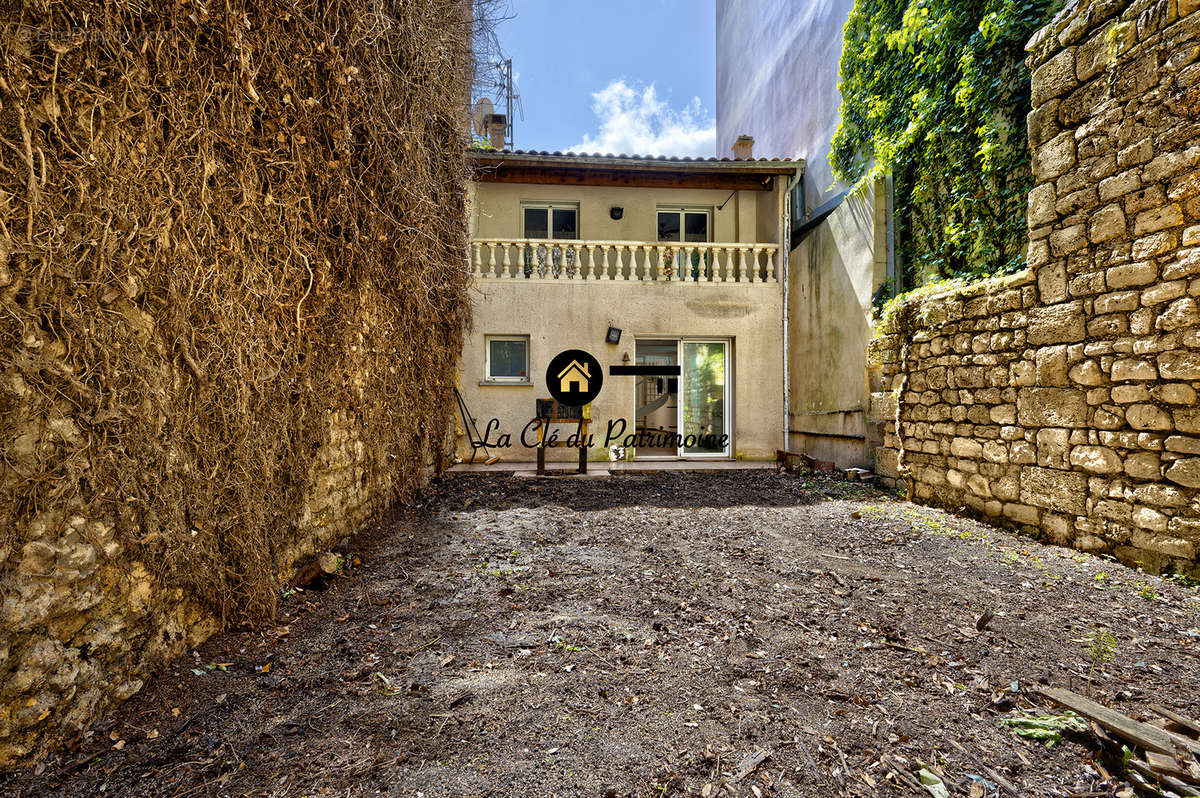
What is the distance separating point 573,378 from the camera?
7.79 meters

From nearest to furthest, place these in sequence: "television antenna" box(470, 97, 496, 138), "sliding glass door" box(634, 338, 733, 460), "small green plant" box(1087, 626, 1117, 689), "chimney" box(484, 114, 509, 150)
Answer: "small green plant" box(1087, 626, 1117, 689) < "television antenna" box(470, 97, 496, 138) < "sliding glass door" box(634, 338, 733, 460) < "chimney" box(484, 114, 509, 150)

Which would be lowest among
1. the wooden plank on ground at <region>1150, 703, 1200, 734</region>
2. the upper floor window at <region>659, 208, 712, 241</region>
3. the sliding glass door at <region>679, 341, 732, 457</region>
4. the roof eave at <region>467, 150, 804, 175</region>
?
the wooden plank on ground at <region>1150, 703, 1200, 734</region>

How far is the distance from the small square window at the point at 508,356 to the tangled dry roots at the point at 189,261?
4.18 metres

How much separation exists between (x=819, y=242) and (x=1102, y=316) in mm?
4905

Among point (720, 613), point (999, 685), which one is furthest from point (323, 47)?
point (999, 685)

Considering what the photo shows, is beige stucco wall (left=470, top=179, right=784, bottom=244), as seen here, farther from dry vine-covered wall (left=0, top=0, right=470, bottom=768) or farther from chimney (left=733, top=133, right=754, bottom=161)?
dry vine-covered wall (left=0, top=0, right=470, bottom=768)

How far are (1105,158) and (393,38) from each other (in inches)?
194

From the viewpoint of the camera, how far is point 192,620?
2.05 m

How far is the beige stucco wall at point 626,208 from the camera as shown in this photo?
8.85 m

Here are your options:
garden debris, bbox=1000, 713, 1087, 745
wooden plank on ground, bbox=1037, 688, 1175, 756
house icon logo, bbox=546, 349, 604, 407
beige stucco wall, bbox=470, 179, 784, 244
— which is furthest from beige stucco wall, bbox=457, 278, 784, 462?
garden debris, bbox=1000, 713, 1087, 745

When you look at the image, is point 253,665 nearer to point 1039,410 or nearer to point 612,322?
point 1039,410

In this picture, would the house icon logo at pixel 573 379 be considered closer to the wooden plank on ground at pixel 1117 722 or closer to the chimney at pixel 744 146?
the chimney at pixel 744 146

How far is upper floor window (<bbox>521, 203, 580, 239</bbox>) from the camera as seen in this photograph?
356 inches

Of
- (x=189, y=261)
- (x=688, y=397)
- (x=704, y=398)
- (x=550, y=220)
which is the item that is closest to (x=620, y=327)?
(x=688, y=397)
